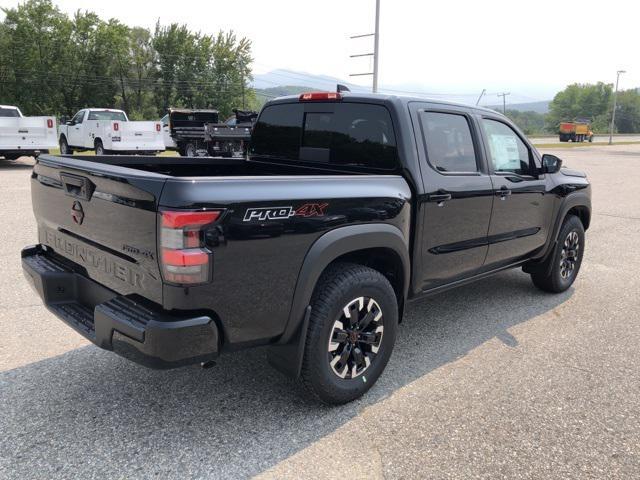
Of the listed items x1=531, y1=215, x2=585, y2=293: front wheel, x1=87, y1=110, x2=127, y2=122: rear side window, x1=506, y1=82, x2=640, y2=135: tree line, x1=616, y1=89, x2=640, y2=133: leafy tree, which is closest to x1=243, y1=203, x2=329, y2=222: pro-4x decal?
x1=531, y1=215, x2=585, y2=293: front wheel

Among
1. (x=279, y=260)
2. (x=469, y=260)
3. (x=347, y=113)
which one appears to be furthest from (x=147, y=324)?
(x=469, y=260)

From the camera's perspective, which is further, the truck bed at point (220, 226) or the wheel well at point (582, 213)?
the wheel well at point (582, 213)

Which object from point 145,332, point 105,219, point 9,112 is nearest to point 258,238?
point 145,332

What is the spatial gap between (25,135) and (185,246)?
1624 centimetres

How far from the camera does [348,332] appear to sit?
3.14 m

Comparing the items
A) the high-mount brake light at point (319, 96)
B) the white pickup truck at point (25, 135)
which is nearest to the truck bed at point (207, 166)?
the high-mount brake light at point (319, 96)

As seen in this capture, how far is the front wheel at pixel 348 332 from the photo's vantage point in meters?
2.95

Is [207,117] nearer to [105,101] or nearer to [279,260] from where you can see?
[279,260]

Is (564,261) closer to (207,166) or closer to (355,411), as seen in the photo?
(355,411)

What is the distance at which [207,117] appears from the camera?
22312mm

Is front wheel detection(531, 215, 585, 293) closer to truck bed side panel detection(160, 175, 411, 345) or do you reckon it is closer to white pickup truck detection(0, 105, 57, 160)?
truck bed side panel detection(160, 175, 411, 345)

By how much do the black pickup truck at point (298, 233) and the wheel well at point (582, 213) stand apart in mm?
1003

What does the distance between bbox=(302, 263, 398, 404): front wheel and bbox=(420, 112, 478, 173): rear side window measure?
1.08 meters

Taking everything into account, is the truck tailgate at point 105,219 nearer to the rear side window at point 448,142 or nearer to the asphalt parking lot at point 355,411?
the asphalt parking lot at point 355,411
